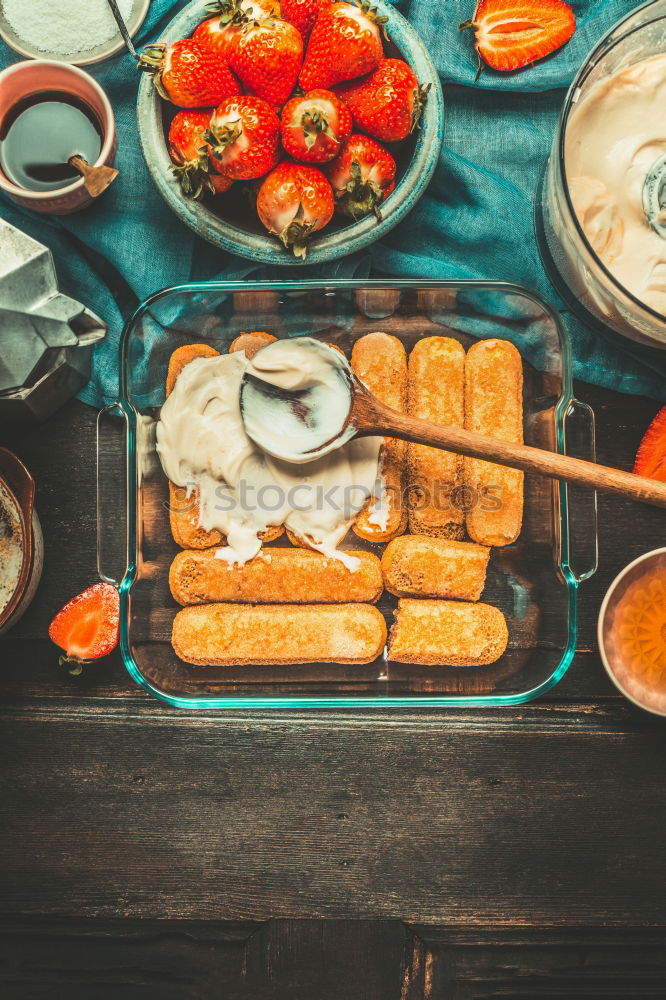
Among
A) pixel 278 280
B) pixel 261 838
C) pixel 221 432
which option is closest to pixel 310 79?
pixel 278 280

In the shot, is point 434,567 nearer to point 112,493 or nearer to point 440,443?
point 440,443

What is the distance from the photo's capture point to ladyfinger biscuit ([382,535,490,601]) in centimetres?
115

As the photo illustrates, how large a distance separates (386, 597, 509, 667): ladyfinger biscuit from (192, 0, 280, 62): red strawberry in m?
0.84

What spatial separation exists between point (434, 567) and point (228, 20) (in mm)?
820

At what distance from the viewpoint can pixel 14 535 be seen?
114 cm

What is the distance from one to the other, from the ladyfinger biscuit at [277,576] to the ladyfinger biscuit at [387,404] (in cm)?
6

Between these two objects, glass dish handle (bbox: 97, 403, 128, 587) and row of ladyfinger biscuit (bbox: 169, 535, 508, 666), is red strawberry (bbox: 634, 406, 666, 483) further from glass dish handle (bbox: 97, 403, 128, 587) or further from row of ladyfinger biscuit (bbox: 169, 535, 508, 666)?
glass dish handle (bbox: 97, 403, 128, 587)

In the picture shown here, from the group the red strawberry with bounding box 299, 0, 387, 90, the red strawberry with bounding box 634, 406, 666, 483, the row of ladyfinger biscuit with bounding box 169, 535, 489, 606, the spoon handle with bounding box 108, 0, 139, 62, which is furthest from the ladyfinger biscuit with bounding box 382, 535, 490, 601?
the spoon handle with bounding box 108, 0, 139, 62

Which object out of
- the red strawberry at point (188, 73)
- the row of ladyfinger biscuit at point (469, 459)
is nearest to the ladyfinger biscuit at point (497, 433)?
the row of ladyfinger biscuit at point (469, 459)

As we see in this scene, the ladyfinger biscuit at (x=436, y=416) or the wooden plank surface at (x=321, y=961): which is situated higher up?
the ladyfinger biscuit at (x=436, y=416)

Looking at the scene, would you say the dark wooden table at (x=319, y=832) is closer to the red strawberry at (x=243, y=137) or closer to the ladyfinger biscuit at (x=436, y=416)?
the ladyfinger biscuit at (x=436, y=416)

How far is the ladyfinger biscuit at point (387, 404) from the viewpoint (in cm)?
115

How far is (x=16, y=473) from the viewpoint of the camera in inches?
44.1

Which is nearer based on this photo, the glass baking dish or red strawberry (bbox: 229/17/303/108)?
red strawberry (bbox: 229/17/303/108)
